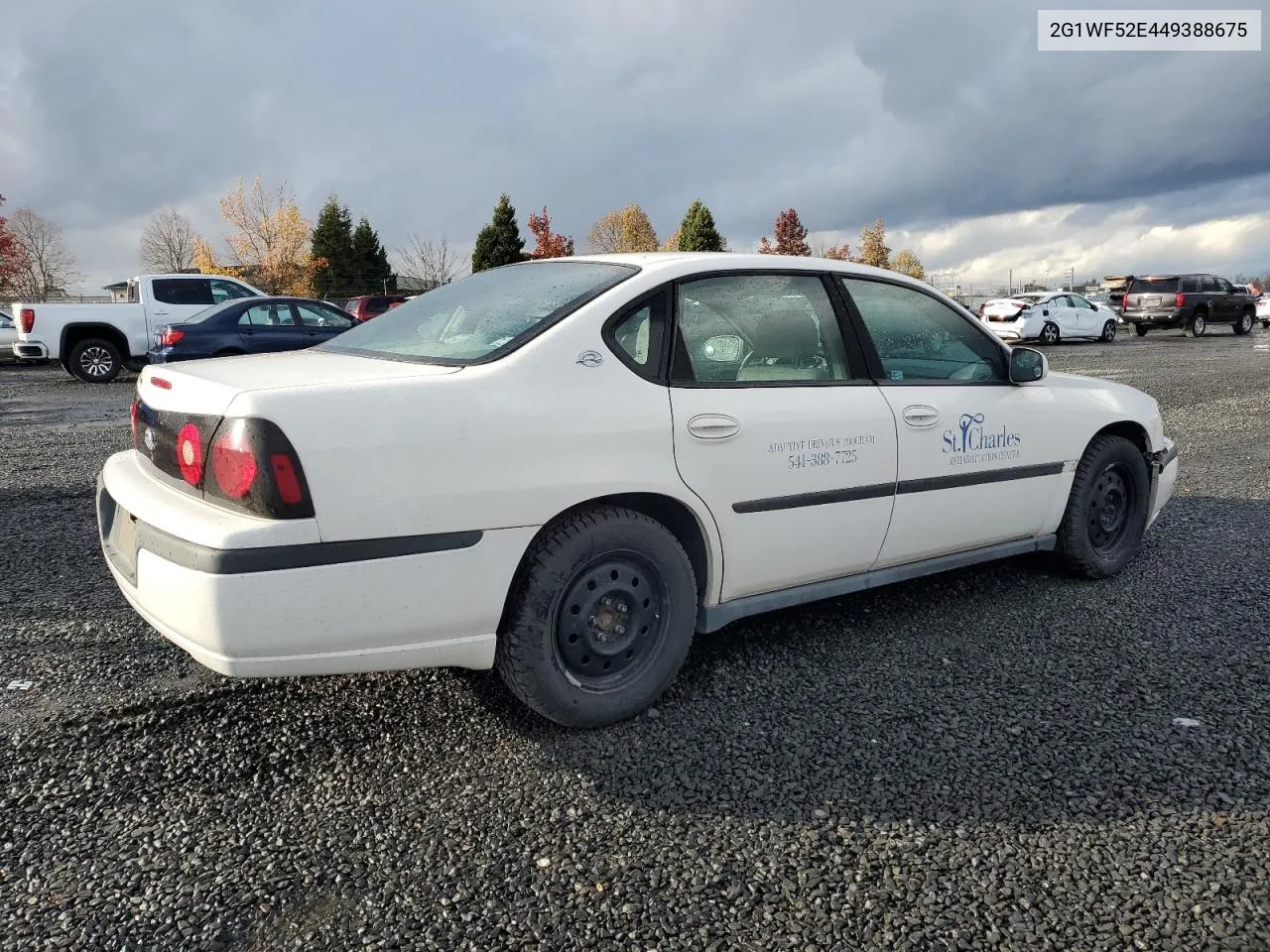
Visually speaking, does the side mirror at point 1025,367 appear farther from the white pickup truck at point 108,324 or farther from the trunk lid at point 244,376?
the white pickup truck at point 108,324

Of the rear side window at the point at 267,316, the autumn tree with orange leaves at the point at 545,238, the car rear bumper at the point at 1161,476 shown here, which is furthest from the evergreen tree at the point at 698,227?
the car rear bumper at the point at 1161,476

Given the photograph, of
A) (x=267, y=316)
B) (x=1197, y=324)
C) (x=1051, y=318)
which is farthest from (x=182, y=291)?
(x=1197, y=324)

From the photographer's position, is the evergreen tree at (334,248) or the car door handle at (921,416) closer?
the car door handle at (921,416)

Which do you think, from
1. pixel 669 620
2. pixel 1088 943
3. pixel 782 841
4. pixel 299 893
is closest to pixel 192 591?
pixel 299 893

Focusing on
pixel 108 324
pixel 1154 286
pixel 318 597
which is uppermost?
pixel 1154 286

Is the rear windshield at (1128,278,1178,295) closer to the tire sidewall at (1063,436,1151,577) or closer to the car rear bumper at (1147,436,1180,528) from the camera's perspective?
the car rear bumper at (1147,436,1180,528)

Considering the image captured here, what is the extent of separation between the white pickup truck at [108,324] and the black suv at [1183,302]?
78.8 feet

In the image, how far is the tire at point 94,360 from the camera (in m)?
15.7

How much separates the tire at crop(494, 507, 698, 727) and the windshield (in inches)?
24.8

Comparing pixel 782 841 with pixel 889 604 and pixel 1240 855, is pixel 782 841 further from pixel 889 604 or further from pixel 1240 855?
pixel 889 604

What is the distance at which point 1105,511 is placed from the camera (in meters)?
4.32

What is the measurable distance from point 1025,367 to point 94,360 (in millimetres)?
16175

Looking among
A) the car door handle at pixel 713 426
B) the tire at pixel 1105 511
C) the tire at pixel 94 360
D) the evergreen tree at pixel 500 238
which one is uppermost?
the evergreen tree at pixel 500 238

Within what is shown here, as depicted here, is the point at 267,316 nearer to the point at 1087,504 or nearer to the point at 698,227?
the point at 1087,504
